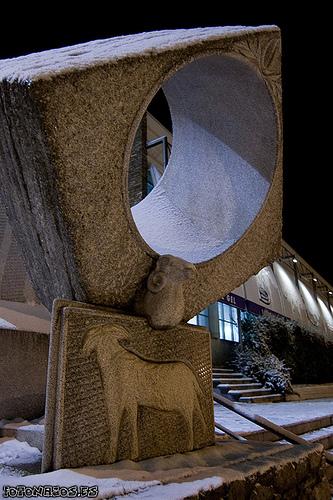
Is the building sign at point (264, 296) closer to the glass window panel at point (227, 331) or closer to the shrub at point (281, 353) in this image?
the shrub at point (281, 353)

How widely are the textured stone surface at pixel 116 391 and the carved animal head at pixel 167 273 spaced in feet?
0.79

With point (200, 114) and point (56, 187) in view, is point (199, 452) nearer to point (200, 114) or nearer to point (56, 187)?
point (56, 187)

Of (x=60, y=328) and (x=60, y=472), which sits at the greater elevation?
(x=60, y=328)

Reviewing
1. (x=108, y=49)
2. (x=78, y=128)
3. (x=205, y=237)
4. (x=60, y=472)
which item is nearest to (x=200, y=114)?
(x=205, y=237)

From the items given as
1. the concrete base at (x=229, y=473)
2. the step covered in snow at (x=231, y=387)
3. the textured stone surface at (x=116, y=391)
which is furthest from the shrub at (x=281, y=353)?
the textured stone surface at (x=116, y=391)

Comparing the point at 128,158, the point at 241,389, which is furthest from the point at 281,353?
the point at 128,158

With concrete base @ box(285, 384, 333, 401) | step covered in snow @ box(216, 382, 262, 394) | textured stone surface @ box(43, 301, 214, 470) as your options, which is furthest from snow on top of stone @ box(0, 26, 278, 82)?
concrete base @ box(285, 384, 333, 401)

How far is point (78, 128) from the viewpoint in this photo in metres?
1.91

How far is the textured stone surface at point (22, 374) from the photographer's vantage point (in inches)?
115

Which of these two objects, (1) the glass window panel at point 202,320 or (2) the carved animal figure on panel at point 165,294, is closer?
(2) the carved animal figure on panel at point 165,294

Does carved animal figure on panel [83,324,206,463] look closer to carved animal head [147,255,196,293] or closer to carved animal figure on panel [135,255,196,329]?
carved animal figure on panel [135,255,196,329]

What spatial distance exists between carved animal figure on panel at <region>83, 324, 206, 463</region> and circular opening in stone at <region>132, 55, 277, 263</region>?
0.96m

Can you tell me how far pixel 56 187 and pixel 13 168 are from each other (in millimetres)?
350

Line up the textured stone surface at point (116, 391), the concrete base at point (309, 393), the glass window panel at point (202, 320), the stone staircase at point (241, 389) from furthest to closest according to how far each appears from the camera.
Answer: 1. the glass window panel at point (202, 320)
2. the concrete base at point (309, 393)
3. the stone staircase at point (241, 389)
4. the textured stone surface at point (116, 391)
